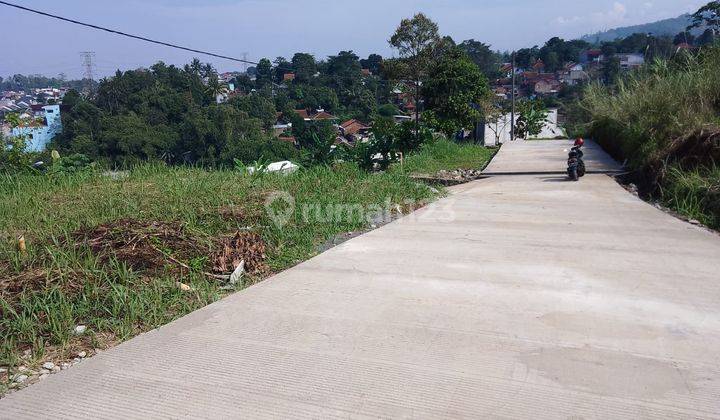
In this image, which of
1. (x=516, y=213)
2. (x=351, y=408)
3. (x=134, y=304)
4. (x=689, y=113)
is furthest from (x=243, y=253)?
(x=689, y=113)

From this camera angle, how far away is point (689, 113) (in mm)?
6918

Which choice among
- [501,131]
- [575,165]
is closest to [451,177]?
[575,165]

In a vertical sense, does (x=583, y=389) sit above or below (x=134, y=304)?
below

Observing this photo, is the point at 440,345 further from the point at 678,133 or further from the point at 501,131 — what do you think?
the point at 501,131

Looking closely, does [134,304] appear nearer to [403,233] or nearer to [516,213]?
[403,233]

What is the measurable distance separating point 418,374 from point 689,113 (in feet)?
21.4

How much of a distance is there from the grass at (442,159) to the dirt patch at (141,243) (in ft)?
20.0

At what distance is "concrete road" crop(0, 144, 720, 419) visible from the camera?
206 centimetres

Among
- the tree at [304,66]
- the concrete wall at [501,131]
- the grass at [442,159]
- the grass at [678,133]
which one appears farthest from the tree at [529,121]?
the tree at [304,66]

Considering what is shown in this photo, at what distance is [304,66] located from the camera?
41562 mm

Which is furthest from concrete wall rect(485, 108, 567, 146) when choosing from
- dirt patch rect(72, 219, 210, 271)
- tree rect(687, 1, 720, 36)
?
dirt patch rect(72, 219, 210, 271)

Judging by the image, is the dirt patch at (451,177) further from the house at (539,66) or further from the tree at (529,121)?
the house at (539,66)

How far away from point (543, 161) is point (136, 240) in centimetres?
855

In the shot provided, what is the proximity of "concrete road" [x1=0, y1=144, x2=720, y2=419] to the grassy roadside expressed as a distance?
31 centimetres
